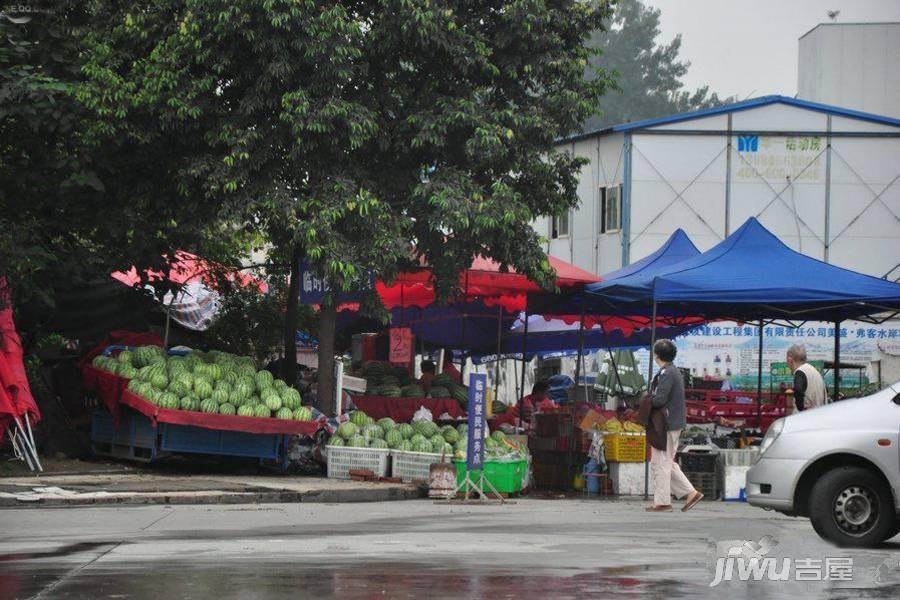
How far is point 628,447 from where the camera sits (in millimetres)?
19078

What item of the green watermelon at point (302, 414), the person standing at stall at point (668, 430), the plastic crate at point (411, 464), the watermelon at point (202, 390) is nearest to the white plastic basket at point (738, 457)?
the person standing at stall at point (668, 430)

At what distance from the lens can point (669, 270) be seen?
63.9ft

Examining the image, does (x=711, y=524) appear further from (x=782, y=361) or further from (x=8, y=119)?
(x=782, y=361)

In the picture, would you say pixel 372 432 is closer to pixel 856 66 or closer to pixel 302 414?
pixel 302 414

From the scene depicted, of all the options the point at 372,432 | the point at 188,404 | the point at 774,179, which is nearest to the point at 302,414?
the point at 372,432

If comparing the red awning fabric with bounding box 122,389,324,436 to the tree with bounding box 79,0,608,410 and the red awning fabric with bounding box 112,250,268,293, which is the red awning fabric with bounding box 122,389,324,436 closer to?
the tree with bounding box 79,0,608,410

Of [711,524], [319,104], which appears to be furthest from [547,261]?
[711,524]

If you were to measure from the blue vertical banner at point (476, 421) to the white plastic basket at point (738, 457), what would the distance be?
3.99 metres

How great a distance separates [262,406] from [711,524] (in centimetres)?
677

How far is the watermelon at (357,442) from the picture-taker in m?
18.1

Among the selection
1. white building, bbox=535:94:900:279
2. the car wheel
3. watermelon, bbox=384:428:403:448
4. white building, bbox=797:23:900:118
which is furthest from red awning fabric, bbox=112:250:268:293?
white building, bbox=797:23:900:118

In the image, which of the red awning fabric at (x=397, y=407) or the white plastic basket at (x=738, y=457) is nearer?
the white plastic basket at (x=738, y=457)

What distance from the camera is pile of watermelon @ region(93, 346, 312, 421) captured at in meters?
17.2

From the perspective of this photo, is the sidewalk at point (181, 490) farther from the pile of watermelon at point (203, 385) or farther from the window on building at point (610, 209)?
the window on building at point (610, 209)
